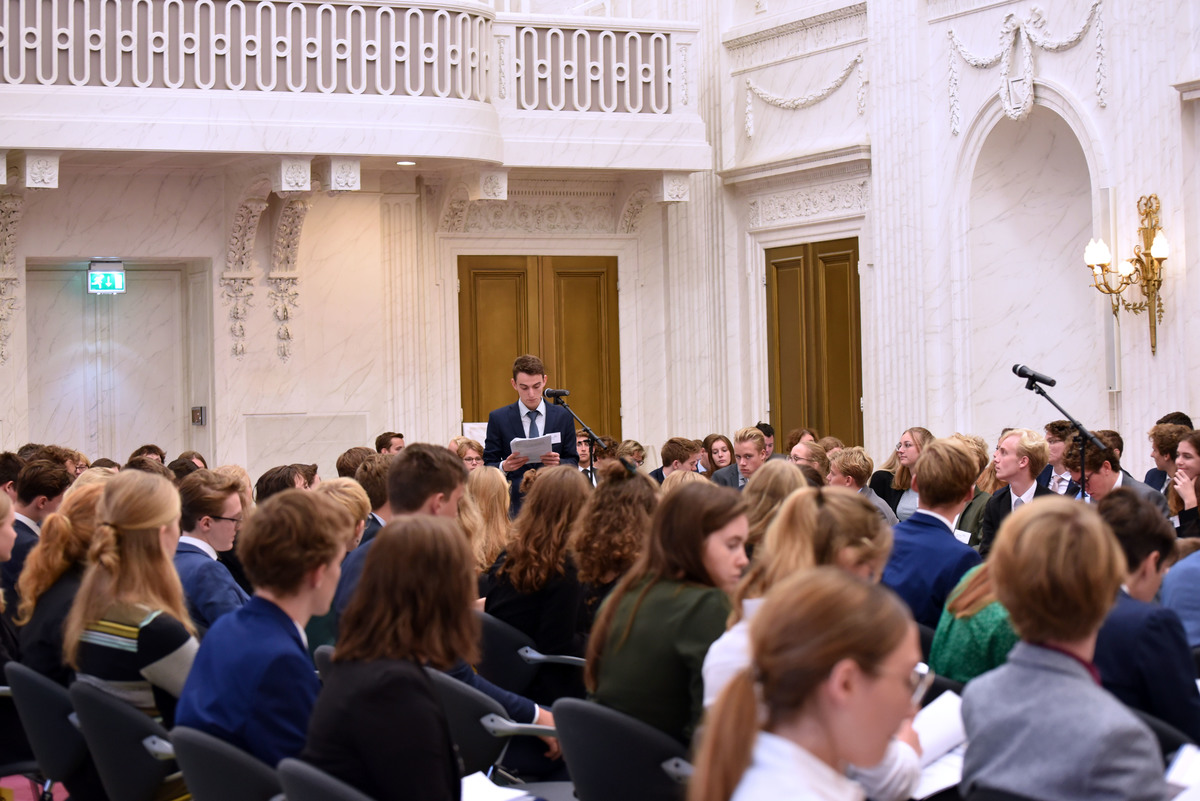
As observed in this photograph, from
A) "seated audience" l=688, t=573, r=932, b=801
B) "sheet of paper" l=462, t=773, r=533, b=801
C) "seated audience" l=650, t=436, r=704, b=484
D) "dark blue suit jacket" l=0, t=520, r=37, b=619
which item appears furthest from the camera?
"seated audience" l=650, t=436, r=704, b=484

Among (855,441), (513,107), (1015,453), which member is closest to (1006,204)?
(855,441)

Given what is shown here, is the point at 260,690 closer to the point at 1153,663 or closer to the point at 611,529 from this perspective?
the point at 611,529

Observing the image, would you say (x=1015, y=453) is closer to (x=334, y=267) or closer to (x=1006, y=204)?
(x=1006, y=204)

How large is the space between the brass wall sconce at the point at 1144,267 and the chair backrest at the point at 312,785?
774 cm

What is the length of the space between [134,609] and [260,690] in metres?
0.72

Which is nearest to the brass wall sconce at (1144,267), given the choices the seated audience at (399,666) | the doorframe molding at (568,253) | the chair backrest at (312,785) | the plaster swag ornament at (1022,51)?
the plaster swag ornament at (1022,51)

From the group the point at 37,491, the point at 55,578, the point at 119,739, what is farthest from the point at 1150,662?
the point at 37,491

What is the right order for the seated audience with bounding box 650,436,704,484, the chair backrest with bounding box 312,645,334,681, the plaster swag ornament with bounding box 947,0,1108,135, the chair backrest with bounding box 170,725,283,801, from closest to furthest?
the chair backrest with bounding box 170,725,283,801
the chair backrest with bounding box 312,645,334,681
the seated audience with bounding box 650,436,704,484
the plaster swag ornament with bounding box 947,0,1108,135

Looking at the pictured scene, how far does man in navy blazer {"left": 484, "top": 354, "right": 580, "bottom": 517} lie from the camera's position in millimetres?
7801

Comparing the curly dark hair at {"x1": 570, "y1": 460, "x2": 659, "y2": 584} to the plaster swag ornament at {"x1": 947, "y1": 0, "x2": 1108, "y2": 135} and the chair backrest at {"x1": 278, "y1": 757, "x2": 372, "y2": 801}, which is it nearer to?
the chair backrest at {"x1": 278, "y1": 757, "x2": 372, "y2": 801}

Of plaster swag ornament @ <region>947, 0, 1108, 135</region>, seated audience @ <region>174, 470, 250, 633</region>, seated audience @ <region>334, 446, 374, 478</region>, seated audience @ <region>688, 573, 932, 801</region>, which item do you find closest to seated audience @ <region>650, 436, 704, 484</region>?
seated audience @ <region>334, 446, 374, 478</region>

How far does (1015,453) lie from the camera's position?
21.5ft

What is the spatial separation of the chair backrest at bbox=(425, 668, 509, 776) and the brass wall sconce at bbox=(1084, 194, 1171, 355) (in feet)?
22.1

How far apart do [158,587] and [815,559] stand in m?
1.65
